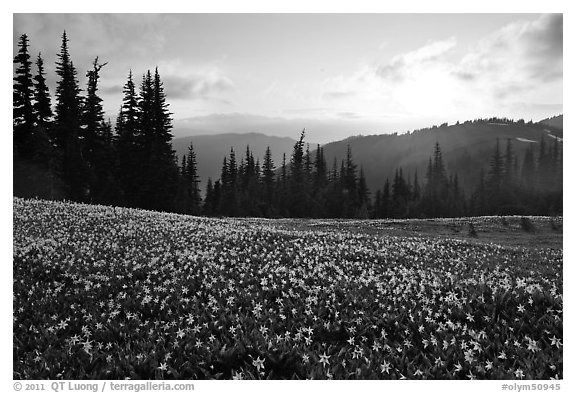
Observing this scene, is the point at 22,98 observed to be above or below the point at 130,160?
above

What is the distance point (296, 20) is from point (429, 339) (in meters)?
7.05

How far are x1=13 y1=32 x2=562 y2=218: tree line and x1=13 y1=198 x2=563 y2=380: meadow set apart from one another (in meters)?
2.91

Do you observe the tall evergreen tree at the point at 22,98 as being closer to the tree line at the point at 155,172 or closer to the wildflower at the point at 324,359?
the tree line at the point at 155,172

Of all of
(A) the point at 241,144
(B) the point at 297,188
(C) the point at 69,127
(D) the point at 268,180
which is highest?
(A) the point at 241,144

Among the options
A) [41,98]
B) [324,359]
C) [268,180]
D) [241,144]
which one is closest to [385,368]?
[324,359]

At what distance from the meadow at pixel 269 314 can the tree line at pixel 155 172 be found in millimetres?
2910

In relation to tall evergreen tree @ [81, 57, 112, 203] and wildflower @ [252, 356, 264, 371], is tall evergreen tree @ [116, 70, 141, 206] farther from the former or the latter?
wildflower @ [252, 356, 264, 371]

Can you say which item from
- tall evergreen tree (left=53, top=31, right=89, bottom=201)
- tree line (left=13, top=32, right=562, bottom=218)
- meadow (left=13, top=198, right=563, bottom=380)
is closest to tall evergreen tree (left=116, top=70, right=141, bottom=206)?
tree line (left=13, top=32, right=562, bottom=218)

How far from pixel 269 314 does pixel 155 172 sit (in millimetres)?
26764

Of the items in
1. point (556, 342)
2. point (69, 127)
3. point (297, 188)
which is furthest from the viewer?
point (297, 188)

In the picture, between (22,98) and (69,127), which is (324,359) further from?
(69,127)

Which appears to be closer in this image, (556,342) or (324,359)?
(324,359)

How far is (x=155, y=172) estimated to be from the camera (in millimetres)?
31969
